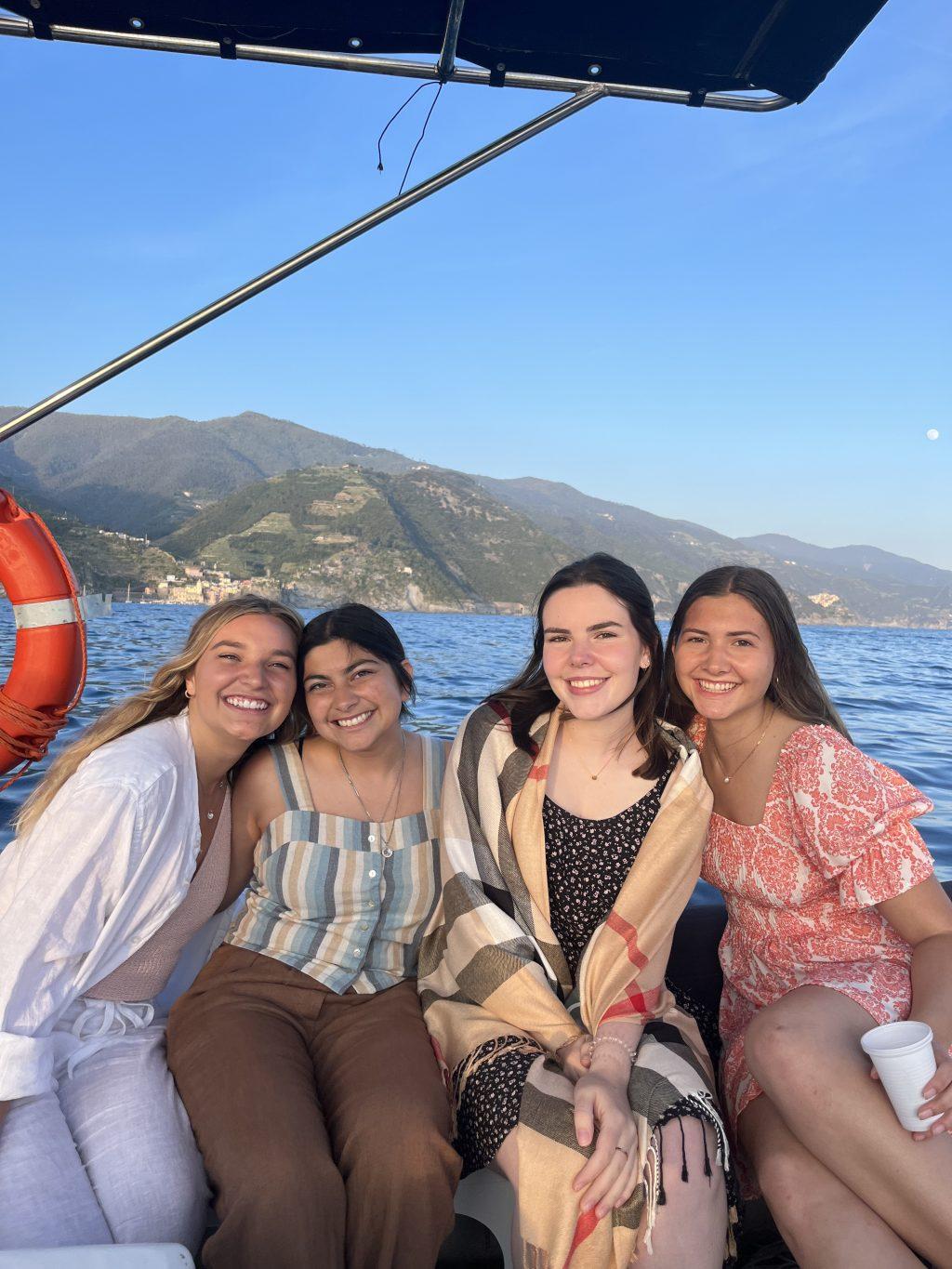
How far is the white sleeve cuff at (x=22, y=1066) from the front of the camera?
175 cm

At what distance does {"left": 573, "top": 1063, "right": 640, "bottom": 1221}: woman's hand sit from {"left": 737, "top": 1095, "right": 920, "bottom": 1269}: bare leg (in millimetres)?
307

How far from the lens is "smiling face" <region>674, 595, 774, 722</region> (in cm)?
245

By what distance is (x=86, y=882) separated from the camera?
1.93 metres

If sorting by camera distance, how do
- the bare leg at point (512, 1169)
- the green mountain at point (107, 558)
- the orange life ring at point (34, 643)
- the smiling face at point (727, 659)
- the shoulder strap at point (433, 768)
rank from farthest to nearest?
the green mountain at point (107, 558) < the orange life ring at point (34, 643) < the shoulder strap at point (433, 768) < the smiling face at point (727, 659) < the bare leg at point (512, 1169)

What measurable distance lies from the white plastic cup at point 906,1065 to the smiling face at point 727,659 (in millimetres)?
947

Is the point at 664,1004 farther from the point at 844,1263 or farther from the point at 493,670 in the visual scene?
the point at 493,670

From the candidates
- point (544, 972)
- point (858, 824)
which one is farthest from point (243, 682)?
point (858, 824)

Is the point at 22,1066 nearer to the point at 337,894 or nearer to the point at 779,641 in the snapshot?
the point at 337,894

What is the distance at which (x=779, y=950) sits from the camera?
91.5 inches

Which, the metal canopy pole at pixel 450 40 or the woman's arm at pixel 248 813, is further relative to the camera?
the woman's arm at pixel 248 813

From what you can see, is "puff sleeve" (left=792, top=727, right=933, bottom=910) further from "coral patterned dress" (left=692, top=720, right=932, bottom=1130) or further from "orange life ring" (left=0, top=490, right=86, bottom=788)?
"orange life ring" (left=0, top=490, right=86, bottom=788)

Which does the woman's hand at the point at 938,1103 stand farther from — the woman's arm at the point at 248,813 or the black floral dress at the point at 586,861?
the woman's arm at the point at 248,813

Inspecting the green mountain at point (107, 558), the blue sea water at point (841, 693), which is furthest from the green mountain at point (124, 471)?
the blue sea water at point (841, 693)

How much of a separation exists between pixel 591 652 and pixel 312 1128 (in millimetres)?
1303
